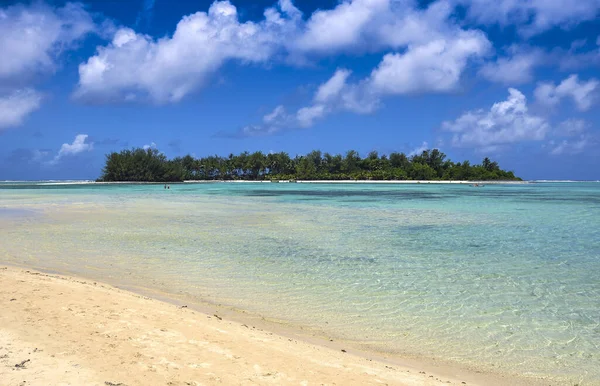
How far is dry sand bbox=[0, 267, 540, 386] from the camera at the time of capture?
12.7 ft

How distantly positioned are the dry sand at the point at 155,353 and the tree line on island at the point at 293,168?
4744 inches

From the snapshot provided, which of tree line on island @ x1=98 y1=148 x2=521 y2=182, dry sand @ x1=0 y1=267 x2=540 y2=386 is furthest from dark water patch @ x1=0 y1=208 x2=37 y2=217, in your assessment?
tree line on island @ x1=98 y1=148 x2=521 y2=182

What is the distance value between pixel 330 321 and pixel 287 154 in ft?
442

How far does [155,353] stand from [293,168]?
443ft

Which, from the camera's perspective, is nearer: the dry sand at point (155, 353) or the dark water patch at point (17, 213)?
the dry sand at point (155, 353)

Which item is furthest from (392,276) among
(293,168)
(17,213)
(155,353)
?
(293,168)

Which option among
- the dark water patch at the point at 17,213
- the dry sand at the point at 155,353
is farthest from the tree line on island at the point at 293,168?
the dry sand at the point at 155,353

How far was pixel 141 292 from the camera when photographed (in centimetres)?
771

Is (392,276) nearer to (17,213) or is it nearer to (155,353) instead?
(155,353)

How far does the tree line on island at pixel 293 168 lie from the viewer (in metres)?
119

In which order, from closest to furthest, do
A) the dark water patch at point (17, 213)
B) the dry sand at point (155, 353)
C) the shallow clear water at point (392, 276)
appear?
the dry sand at point (155, 353) < the shallow clear water at point (392, 276) < the dark water patch at point (17, 213)

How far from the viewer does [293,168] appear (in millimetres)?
139000

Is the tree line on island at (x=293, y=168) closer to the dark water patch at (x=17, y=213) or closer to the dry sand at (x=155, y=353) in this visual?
the dark water patch at (x=17, y=213)

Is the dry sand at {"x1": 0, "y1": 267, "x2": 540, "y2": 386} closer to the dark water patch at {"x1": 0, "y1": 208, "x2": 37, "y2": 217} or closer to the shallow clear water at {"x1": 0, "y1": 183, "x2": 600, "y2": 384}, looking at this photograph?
the shallow clear water at {"x1": 0, "y1": 183, "x2": 600, "y2": 384}
